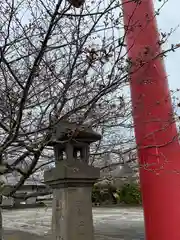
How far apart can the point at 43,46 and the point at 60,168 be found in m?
1.98


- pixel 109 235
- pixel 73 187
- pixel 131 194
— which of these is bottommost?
pixel 109 235

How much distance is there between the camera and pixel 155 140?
457 centimetres

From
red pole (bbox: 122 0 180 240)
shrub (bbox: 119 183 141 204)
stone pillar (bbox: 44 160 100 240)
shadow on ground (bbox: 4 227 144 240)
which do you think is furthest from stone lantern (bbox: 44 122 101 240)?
shrub (bbox: 119 183 141 204)

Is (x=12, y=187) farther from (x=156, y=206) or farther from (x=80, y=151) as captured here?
(x=156, y=206)

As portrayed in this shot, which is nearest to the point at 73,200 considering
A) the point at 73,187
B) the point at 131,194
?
the point at 73,187

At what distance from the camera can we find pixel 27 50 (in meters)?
3.46

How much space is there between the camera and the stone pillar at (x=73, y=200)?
3.98 metres

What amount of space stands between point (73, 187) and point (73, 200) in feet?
0.55

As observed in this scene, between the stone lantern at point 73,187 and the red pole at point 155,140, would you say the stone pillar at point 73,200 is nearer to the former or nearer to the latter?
the stone lantern at point 73,187

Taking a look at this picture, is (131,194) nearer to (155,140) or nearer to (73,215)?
(155,140)

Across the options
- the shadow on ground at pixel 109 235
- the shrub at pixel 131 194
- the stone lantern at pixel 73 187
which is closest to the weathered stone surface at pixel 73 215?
the stone lantern at pixel 73 187

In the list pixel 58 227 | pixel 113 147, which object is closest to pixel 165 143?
pixel 113 147

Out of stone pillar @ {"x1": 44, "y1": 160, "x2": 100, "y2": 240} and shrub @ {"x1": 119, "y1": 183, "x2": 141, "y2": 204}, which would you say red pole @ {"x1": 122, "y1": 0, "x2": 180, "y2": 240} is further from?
shrub @ {"x1": 119, "y1": 183, "x2": 141, "y2": 204}

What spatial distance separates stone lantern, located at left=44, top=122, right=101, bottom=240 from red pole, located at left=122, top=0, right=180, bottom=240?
2.62 ft
